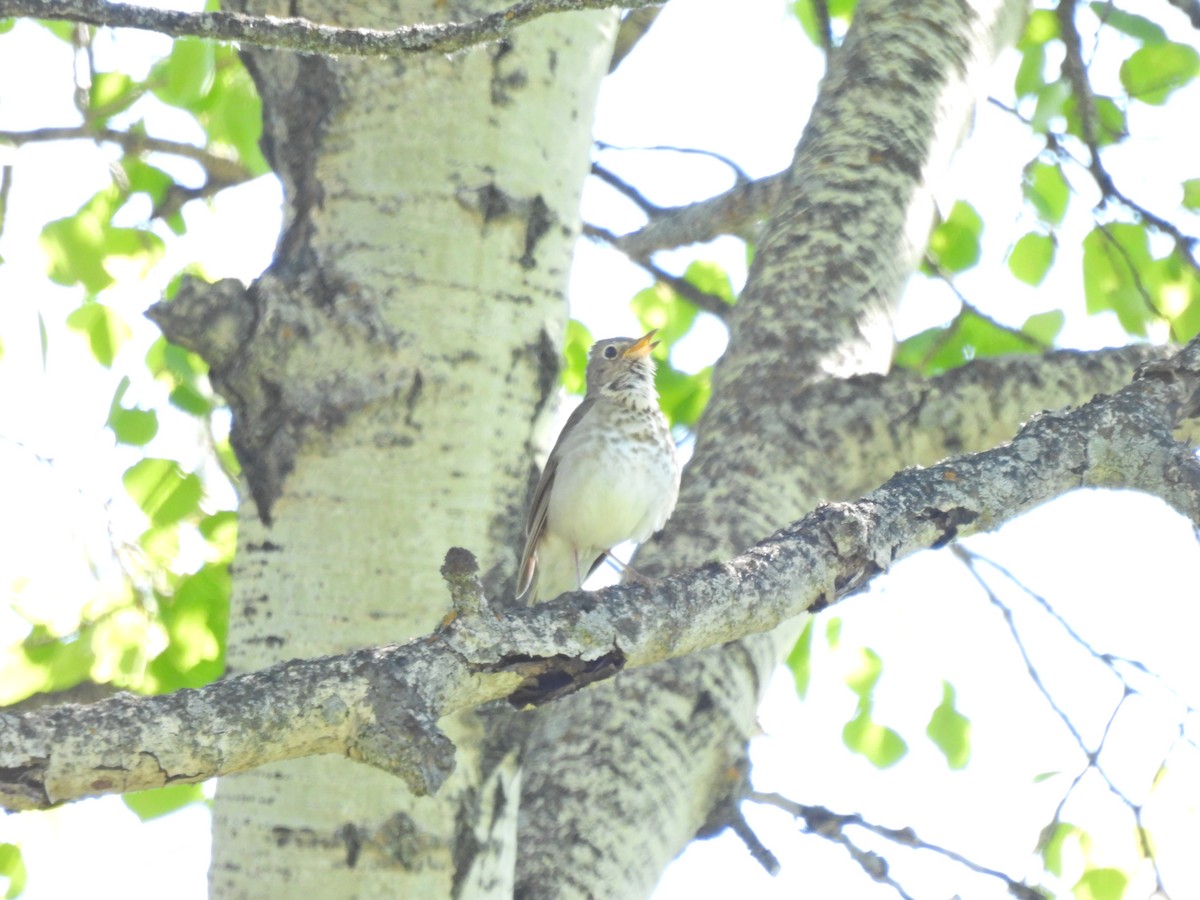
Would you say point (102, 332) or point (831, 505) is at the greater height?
point (102, 332)

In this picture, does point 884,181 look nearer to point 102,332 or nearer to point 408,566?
point 408,566

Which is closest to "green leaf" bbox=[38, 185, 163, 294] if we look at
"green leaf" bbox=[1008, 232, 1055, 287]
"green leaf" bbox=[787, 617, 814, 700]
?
"green leaf" bbox=[787, 617, 814, 700]

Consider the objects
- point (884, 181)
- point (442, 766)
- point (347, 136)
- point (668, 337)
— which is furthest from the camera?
point (668, 337)

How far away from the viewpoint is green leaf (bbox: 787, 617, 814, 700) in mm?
4625

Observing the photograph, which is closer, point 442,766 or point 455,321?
point 442,766

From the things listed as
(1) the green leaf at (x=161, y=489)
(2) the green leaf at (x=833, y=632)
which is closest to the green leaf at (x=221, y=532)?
(1) the green leaf at (x=161, y=489)

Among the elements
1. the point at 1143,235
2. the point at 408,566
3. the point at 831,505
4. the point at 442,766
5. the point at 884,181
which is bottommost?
the point at 442,766

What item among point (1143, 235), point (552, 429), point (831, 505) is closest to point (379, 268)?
point (552, 429)

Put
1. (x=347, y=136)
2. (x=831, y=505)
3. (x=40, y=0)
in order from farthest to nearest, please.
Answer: (x=347, y=136) → (x=831, y=505) → (x=40, y=0)

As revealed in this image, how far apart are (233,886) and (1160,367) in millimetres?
1741

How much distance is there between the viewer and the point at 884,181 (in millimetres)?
3605

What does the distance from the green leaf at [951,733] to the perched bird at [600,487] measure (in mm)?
1071

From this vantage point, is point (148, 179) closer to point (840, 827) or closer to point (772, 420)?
point (772, 420)

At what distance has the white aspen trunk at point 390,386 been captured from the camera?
2344mm
